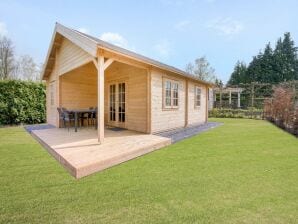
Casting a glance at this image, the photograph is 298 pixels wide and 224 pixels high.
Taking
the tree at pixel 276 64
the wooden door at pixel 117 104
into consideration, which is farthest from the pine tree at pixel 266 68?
the wooden door at pixel 117 104

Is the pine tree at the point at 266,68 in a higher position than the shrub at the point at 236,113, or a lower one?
higher

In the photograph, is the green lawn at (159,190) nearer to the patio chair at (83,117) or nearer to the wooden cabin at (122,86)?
the wooden cabin at (122,86)

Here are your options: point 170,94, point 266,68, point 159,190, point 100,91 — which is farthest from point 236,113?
point 266,68

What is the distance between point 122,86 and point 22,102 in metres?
6.42

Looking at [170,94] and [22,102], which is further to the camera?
[22,102]

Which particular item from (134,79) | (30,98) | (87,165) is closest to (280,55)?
(134,79)

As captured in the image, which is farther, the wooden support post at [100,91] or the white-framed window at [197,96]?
the white-framed window at [197,96]

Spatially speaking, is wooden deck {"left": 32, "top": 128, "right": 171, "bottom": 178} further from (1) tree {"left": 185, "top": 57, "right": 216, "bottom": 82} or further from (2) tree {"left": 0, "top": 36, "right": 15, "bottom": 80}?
(1) tree {"left": 185, "top": 57, "right": 216, "bottom": 82}

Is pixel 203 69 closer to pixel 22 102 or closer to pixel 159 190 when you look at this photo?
pixel 22 102

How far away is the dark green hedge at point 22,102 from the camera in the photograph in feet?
35.0

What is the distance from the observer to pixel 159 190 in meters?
2.87

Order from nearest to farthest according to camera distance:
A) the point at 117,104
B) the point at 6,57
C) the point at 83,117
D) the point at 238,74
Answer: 1. the point at 117,104
2. the point at 83,117
3. the point at 6,57
4. the point at 238,74

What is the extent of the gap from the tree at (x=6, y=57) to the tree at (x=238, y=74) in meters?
29.7

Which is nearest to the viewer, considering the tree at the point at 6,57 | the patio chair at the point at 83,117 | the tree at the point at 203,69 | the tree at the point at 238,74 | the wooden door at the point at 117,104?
the wooden door at the point at 117,104
